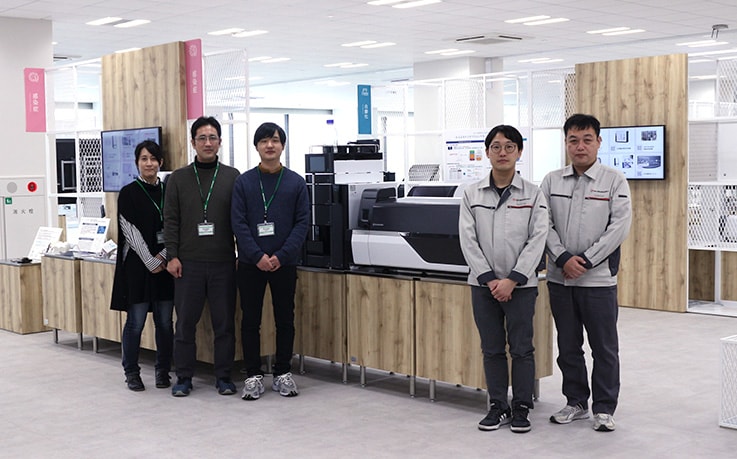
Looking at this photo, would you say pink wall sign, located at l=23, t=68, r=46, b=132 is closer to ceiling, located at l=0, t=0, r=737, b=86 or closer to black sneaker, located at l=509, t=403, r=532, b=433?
ceiling, located at l=0, t=0, r=737, b=86

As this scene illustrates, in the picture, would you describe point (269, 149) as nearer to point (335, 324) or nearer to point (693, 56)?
point (335, 324)

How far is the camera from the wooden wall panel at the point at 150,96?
666 cm

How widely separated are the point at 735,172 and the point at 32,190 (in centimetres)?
725

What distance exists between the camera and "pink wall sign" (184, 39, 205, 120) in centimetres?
652

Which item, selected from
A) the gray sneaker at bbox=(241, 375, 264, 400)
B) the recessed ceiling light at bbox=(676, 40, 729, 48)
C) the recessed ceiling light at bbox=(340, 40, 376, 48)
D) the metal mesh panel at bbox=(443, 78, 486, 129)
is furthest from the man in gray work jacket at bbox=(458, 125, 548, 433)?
the recessed ceiling light at bbox=(676, 40, 729, 48)

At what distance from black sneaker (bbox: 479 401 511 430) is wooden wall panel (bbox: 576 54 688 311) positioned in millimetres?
4416

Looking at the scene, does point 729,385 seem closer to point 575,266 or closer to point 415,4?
point 575,266

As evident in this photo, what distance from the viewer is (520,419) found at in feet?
14.9

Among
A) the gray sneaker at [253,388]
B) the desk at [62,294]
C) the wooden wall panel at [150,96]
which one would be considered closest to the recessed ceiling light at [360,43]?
the wooden wall panel at [150,96]

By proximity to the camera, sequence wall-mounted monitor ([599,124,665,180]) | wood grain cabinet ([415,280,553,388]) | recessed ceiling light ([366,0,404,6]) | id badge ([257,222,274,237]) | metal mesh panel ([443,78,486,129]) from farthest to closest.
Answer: metal mesh panel ([443,78,486,129]), recessed ceiling light ([366,0,404,6]), wall-mounted monitor ([599,124,665,180]), id badge ([257,222,274,237]), wood grain cabinet ([415,280,553,388])

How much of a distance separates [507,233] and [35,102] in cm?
572

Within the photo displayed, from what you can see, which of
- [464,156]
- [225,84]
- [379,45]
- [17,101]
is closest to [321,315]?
[225,84]

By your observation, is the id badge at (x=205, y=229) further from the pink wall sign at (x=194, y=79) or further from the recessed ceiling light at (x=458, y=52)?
the recessed ceiling light at (x=458, y=52)

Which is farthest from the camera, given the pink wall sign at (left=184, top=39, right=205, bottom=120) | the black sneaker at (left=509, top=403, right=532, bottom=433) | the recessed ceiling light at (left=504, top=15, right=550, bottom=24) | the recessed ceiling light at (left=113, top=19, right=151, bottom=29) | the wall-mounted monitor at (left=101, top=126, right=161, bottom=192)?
the recessed ceiling light at (left=504, top=15, right=550, bottom=24)
